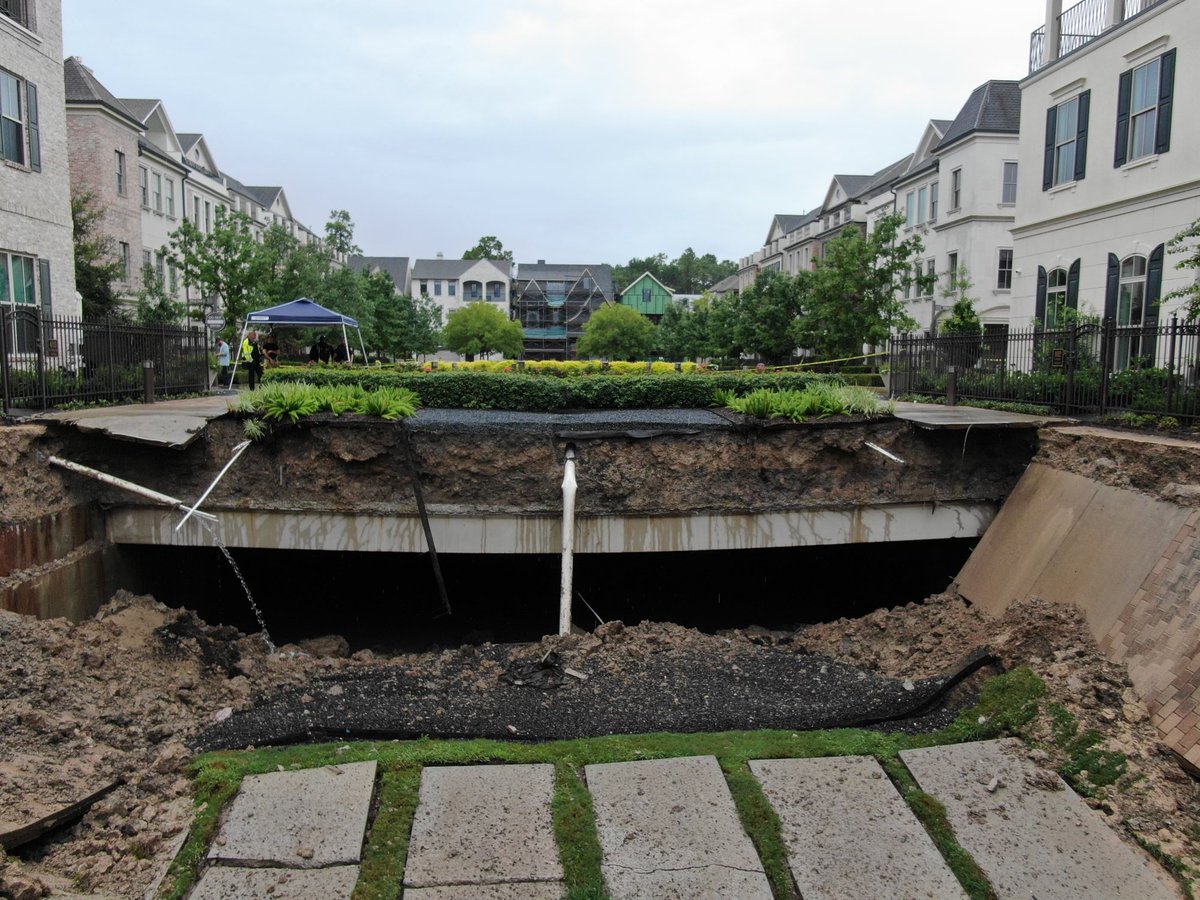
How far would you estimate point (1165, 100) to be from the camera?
1705 centimetres

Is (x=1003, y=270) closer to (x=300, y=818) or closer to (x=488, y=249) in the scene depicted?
(x=300, y=818)

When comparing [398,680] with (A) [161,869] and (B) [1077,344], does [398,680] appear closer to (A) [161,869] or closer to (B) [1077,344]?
(A) [161,869]

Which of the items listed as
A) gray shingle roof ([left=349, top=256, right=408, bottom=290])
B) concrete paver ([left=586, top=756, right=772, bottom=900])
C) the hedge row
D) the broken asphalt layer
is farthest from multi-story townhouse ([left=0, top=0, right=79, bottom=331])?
gray shingle roof ([left=349, top=256, right=408, bottom=290])

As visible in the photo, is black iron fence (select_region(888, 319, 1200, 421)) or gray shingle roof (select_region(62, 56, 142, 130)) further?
gray shingle roof (select_region(62, 56, 142, 130))

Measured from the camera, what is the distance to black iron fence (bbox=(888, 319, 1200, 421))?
35.6 ft

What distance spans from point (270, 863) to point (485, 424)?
6.85 metres

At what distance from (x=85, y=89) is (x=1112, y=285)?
104 feet

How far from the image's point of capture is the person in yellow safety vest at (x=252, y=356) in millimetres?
18219

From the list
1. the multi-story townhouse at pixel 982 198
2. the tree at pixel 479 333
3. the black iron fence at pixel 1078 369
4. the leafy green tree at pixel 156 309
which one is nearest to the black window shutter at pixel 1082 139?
the black iron fence at pixel 1078 369

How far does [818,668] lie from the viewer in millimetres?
7430

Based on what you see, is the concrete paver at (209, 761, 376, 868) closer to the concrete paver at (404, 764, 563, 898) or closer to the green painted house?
the concrete paver at (404, 764, 563, 898)

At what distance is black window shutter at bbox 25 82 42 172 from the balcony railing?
2284 centimetres

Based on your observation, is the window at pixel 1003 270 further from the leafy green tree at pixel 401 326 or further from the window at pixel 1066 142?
the leafy green tree at pixel 401 326

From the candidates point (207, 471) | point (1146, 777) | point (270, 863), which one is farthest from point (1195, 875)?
point (207, 471)
